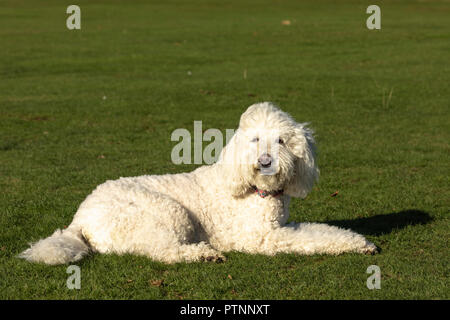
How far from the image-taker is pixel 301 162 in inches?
273

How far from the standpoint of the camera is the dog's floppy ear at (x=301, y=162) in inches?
271

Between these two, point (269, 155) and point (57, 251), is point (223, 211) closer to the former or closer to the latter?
point (269, 155)

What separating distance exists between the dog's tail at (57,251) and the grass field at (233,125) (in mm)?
166

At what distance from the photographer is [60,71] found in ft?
93.3

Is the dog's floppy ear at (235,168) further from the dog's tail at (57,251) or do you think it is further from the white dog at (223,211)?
the dog's tail at (57,251)

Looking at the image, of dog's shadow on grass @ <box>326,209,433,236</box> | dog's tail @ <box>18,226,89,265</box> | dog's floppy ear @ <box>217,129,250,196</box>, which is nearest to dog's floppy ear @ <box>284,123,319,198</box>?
dog's floppy ear @ <box>217,129,250,196</box>

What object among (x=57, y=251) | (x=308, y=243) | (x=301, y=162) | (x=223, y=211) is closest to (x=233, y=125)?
(x=223, y=211)

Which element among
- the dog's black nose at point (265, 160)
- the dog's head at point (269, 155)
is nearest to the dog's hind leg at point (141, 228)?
the dog's head at point (269, 155)

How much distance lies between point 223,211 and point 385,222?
110 inches

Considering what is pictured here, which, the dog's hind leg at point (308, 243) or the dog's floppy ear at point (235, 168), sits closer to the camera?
the dog's floppy ear at point (235, 168)

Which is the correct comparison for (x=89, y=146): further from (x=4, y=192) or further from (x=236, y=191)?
(x=236, y=191)

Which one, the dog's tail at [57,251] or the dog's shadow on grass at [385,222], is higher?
the dog's tail at [57,251]

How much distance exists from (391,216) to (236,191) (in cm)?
325

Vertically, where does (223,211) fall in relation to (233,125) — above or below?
above
